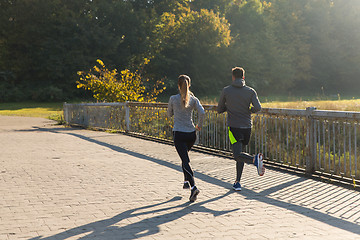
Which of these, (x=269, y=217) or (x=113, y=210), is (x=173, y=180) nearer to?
(x=113, y=210)

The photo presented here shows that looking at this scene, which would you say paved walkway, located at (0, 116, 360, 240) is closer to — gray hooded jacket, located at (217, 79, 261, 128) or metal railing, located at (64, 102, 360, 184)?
metal railing, located at (64, 102, 360, 184)

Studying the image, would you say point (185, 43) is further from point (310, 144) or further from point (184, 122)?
point (184, 122)

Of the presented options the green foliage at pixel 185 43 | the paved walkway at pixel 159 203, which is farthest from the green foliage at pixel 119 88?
the green foliage at pixel 185 43

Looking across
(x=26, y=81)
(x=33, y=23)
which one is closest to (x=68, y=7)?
(x=33, y=23)

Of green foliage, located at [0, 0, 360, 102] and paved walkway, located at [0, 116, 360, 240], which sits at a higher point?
green foliage, located at [0, 0, 360, 102]

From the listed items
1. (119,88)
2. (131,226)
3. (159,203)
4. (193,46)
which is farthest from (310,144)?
(193,46)

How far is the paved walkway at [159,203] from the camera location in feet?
16.4

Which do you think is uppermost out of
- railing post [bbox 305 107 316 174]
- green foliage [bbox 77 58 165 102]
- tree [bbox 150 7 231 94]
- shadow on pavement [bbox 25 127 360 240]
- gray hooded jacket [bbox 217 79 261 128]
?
tree [bbox 150 7 231 94]

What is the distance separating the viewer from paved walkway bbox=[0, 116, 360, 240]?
5.00 m

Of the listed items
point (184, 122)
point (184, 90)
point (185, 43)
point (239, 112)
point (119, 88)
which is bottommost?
point (184, 122)

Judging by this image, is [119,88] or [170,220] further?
[119,88]

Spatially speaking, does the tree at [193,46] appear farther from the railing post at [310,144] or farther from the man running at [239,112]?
the man running at [239,112]

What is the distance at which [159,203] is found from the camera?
21.0 feet

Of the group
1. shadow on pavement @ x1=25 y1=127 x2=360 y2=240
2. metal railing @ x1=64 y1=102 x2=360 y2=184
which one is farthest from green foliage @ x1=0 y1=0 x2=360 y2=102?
shadow on pavement @ x1=25 y1=127 x2=360 y2=240
